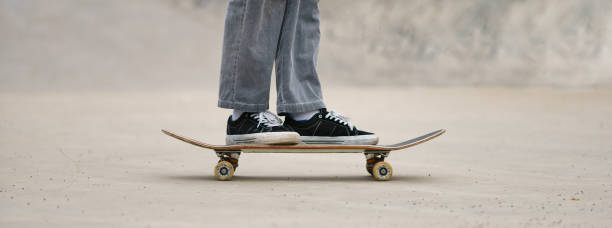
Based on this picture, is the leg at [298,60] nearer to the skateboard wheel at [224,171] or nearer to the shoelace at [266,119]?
the shoelace at [266,119]

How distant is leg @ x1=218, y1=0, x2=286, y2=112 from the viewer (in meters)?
2.52

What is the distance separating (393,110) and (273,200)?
5.12 meters

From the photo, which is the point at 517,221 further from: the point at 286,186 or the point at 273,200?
the point at 286,186

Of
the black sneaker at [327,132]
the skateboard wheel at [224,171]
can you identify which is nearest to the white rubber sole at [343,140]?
the black sneaker at [327,132]

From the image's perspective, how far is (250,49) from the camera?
2.52m

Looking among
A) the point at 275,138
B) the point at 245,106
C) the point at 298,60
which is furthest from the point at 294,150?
the point at 298,60

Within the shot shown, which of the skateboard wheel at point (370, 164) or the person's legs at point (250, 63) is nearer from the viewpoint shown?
the person's legs at point (250, 63)

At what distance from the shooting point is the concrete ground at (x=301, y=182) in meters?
1.84

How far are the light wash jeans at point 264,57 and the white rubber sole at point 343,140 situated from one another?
0.34 ft

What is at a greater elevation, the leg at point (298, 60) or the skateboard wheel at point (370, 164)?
the leg at point (298, 60)

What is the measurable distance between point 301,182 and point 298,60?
0.42 meters

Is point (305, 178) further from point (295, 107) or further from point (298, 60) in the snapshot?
point (298, 60)

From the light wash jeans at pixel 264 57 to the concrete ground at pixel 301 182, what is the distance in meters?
0.27

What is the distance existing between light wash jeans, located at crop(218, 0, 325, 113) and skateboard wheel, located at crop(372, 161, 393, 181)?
0.92ft
